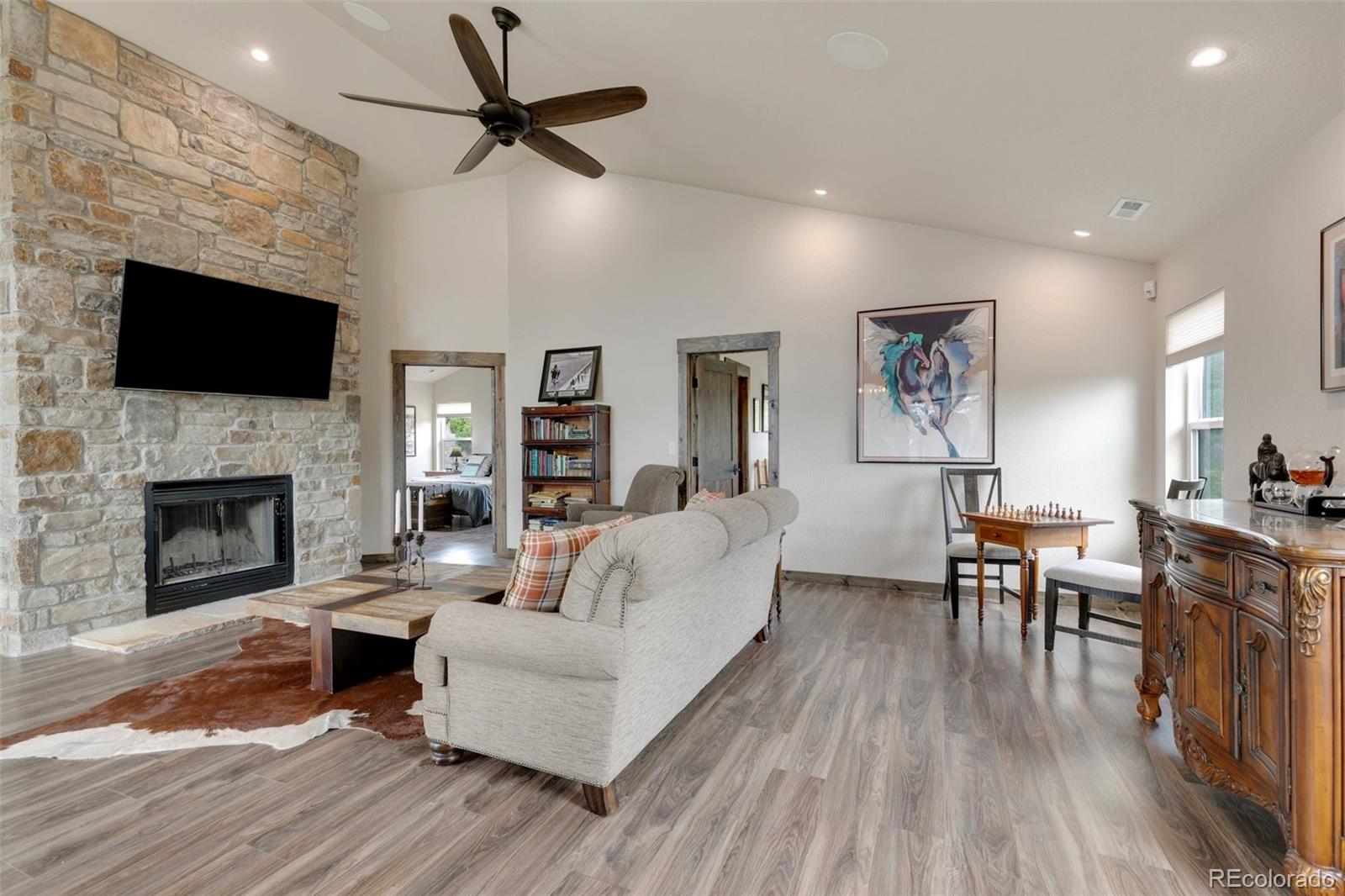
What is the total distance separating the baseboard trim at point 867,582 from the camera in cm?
491

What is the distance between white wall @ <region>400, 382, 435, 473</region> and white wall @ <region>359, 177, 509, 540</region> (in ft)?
16.7

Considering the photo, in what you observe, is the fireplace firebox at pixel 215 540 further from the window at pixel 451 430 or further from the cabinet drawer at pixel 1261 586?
the window at pixel 451 430

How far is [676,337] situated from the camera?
18.9 feet

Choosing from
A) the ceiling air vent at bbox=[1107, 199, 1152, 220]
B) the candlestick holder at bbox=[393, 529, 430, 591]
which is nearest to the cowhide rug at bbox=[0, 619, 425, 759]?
the candlestick holder at bbox=[393, 529, 430, 591]

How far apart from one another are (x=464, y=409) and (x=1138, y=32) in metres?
10.7

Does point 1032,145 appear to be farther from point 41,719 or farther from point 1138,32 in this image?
point 41,719

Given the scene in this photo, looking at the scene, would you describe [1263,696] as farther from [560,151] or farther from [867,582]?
[560,151]

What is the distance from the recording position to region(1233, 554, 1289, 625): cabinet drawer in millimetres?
1601

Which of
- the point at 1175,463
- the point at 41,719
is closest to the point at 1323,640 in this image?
the point at 1175,463

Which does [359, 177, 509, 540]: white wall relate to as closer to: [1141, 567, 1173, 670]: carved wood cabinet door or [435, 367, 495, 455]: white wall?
[435, 367, 495, 455]: white wall

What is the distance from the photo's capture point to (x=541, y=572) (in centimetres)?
221

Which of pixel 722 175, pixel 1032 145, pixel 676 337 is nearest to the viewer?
pixel 1032 145

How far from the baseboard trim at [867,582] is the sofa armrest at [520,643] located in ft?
11.8

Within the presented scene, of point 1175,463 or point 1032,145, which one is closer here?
point 1032,145
